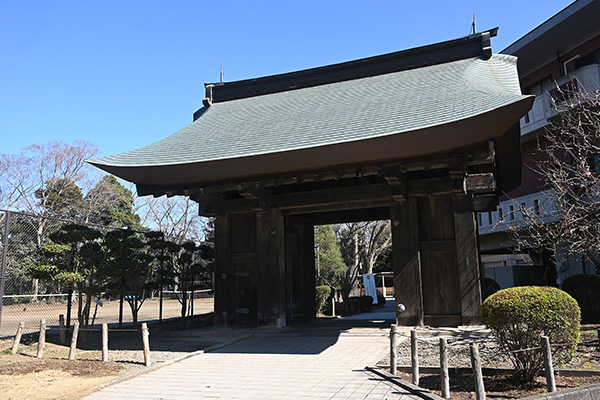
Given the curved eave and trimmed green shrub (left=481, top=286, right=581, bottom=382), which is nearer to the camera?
trimmed green shrub (left=481, top=286, right=581, bottom=382)

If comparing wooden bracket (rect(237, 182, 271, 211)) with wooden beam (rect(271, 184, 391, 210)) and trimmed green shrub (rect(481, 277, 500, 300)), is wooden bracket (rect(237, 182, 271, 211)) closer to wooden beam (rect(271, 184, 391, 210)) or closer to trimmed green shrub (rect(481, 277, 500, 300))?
wooden beam (rect(271, 184, 391, 210))

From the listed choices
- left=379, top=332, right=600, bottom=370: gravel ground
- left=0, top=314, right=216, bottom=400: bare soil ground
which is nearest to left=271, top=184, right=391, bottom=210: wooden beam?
left=379, top=332, right=600, bottom=370: gravel ground

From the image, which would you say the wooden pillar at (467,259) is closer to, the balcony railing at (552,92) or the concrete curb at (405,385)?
the concrete curb at (405,385)

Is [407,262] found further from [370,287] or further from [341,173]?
[370,287]

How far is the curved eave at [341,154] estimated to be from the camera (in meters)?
7.96

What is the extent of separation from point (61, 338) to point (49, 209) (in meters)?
24.8

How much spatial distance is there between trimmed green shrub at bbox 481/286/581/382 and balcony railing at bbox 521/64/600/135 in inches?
425

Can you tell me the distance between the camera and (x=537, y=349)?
6.04m

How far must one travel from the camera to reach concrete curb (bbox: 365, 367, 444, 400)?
219 inches

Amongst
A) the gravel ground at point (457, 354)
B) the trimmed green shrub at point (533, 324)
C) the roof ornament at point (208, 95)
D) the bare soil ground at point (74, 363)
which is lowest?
the bare soil ground at point (74, 363)

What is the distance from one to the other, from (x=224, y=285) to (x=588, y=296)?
8.81m

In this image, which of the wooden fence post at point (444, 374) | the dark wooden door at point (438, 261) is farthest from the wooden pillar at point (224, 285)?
the wooden fence post at point (444, 374)

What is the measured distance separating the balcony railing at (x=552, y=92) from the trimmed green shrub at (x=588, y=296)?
266 inches

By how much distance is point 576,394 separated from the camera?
5273mm
